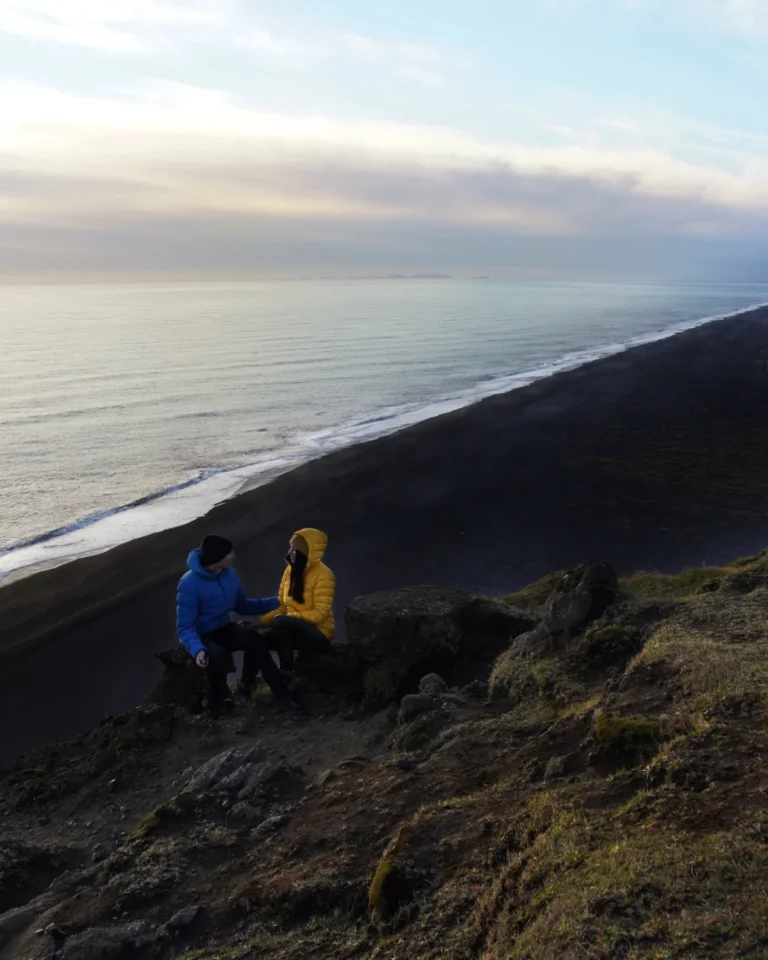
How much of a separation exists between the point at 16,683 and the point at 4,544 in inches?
340

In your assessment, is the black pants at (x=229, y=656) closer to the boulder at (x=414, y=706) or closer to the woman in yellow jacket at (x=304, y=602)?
the woman in yellow jacket at (x=304, y=602)

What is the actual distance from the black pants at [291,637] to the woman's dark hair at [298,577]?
0.92 feet

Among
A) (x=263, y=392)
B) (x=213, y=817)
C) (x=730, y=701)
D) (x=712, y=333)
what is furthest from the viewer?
(x=712, y=333)

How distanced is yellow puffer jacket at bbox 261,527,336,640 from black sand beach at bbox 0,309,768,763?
13.7 ft

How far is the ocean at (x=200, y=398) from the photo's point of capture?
24531 millimetres

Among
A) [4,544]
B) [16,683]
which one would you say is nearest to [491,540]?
[16,683]

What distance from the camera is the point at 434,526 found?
2044 centimetres

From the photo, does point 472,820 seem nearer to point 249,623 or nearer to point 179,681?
point 249,623

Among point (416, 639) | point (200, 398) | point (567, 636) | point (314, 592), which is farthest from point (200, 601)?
point (200, 398)

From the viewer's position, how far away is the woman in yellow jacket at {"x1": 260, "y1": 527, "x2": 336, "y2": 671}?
9.45 meters

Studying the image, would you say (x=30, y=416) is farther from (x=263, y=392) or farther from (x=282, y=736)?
(x=282, y=736)

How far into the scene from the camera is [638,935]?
11.7 ft

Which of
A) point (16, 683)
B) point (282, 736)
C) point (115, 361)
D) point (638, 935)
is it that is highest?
point (115, 361)

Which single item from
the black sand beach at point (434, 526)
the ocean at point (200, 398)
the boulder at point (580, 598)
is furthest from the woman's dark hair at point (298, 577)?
the ocean at point (200, 398)
